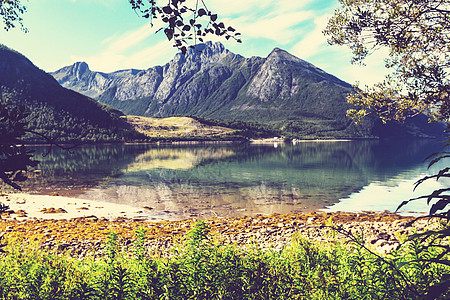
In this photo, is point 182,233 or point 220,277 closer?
point 220,277

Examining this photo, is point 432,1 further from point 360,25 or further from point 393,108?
point 393,108

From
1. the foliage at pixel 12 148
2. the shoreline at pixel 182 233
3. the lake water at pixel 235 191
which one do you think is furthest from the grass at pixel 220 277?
the lake water at pixel 235 191

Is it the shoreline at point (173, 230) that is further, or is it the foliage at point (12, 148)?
the shoreline at point (173, 230)

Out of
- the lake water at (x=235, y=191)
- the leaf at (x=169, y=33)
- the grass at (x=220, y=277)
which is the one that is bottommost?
the lake water at (x=235, y=191)

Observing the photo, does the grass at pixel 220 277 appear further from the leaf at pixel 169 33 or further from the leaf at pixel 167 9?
the leaf at pixel 167 9

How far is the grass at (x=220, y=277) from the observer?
6.81 meters

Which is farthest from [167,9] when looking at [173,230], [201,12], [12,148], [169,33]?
[173,230]

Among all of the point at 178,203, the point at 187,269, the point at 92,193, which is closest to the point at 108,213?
the point at 178,203

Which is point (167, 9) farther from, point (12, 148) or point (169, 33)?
point (12, 148)

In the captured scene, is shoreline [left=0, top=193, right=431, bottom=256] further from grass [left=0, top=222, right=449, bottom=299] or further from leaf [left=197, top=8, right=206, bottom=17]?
leaf [left=197, top=8, right=206, bottom=17]

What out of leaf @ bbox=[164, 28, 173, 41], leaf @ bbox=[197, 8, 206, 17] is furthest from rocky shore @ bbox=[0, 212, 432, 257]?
leaf @ bbox=[197, 8, 206, 17]

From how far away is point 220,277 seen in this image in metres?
7.66

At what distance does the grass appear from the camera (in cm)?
681

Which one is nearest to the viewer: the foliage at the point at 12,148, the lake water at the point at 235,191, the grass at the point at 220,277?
the foliage at the point at 12,148
